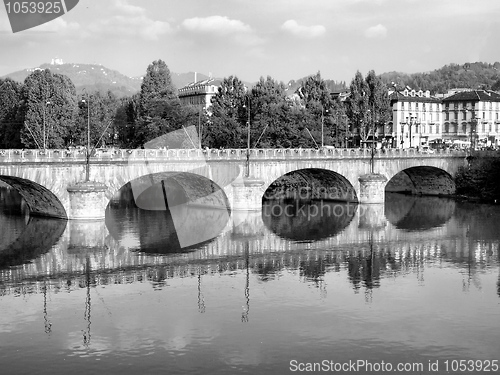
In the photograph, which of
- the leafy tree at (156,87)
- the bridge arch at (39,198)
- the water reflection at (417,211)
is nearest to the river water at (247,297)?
the bridge arch at (39,198)

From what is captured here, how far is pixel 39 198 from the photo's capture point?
62.9 metres

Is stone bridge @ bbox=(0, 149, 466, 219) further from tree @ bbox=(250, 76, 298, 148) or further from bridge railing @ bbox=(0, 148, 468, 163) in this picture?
tree @ bbox=(250, 76, 298, 148)

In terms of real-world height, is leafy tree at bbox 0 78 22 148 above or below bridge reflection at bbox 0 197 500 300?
above

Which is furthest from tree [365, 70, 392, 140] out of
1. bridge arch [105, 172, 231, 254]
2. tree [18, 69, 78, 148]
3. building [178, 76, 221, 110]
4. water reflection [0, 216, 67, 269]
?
building [178, 76, 221, 110]

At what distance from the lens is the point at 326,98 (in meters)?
102

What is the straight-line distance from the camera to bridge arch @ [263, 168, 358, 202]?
255 ft

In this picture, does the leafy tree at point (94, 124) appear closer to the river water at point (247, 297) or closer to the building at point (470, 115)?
the river water at point (247, 297)

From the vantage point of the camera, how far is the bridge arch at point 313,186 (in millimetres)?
77644

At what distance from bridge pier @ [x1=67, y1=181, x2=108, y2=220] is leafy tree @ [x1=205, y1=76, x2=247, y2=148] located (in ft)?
112

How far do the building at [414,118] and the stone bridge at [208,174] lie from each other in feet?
124

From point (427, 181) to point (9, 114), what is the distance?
62.5 metres

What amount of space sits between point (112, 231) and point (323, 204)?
2859 cm

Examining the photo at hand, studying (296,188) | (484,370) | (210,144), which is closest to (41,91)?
(210,144)

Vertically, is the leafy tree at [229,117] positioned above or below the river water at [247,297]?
above
